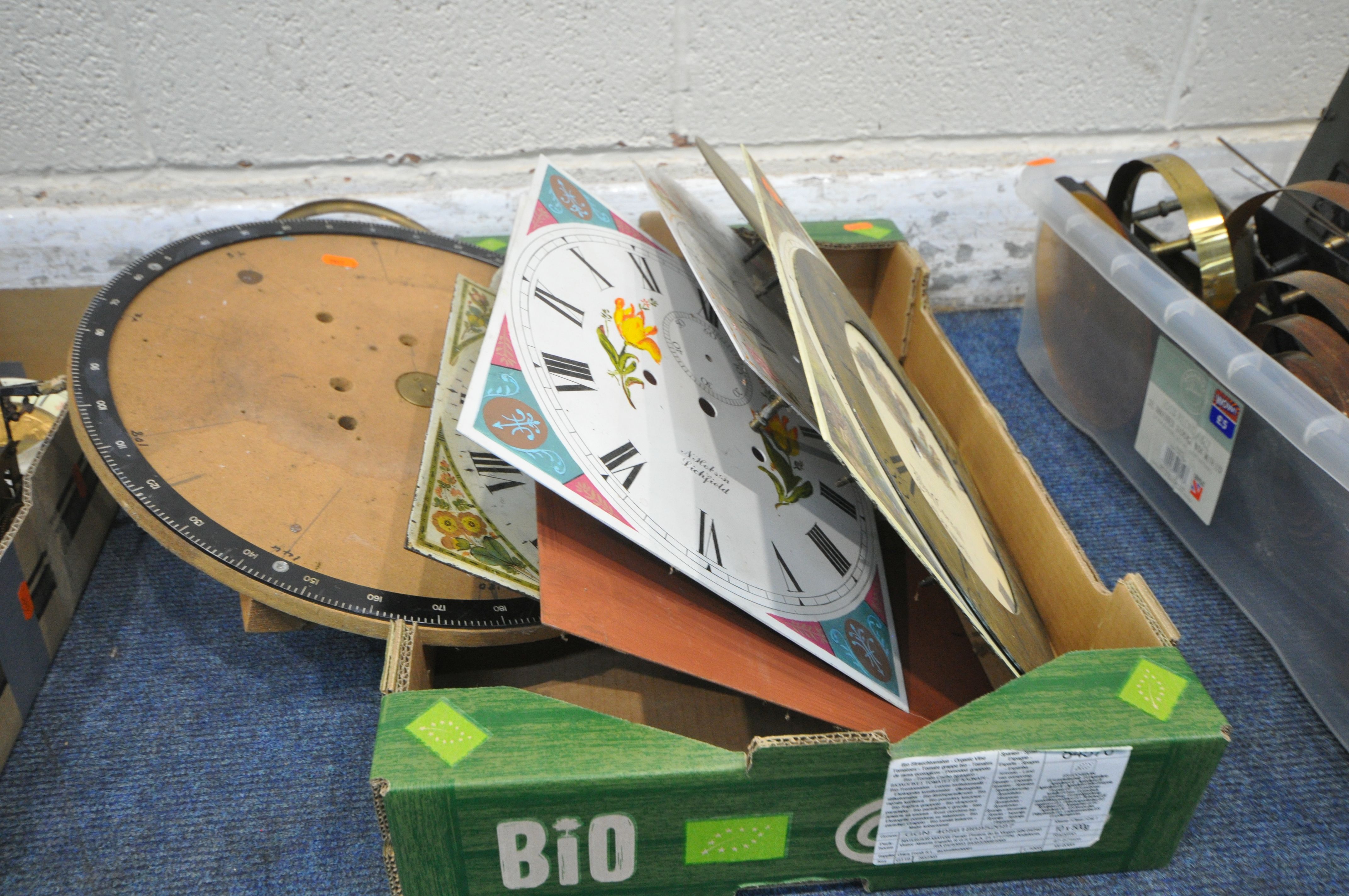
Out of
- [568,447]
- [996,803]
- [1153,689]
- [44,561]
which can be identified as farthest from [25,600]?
[1153,689]

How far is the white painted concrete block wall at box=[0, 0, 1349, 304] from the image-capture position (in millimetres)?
1356

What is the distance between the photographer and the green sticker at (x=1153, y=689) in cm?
72

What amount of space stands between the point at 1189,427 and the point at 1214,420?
54mm

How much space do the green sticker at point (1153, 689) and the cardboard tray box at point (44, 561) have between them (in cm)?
96

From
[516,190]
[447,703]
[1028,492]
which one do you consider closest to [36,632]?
[447,703]

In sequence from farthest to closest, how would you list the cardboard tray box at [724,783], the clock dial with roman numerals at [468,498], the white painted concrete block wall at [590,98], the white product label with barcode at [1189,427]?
the white painted concrete block wall at [590,98], the white product label with barcode at [1189,427], the clock dial with roman numerals at [468,498], the cardboard tray box at [724,783]

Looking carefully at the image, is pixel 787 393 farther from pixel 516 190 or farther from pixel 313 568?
pixel 516 190

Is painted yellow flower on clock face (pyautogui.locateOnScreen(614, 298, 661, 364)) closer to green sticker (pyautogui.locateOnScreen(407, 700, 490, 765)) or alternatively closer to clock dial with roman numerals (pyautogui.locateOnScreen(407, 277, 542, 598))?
clock dial with roman numerals (pyautogui.locateOnScreen(407, 277, 542, 598))

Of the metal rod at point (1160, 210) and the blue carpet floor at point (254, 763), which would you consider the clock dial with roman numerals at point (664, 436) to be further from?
the metal rod at point (1160, 210)

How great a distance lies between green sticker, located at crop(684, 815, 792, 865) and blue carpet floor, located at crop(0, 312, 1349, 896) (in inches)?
5.1

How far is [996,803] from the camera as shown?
0.73 m

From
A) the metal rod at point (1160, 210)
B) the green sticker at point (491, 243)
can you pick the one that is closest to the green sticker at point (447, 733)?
the green sticker at point (491, 243)

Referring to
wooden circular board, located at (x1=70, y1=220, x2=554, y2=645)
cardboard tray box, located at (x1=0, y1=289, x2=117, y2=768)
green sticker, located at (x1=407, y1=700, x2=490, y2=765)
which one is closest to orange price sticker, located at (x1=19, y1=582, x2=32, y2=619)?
cardboard tray box, located at (x1=0, y1=289, x2=117, y2=768)

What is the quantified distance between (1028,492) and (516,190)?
905mm
